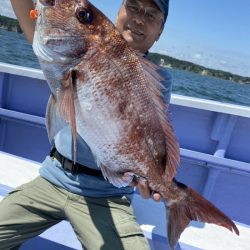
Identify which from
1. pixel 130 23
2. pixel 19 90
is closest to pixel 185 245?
pixel 130 23

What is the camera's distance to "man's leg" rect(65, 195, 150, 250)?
7.82 feet

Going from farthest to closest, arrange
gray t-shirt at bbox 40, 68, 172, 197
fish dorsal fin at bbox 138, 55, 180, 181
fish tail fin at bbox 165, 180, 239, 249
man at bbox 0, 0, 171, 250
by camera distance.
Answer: gray t-shirt at bbox 40, 68, 172, 197
man at bbox 0, 0, 171, 250
fish tail fin at bbox 165, 180, 239, 249
fish dorsal fin at bbox 138, 55, 180, 181

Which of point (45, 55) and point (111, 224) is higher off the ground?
point (45, 55)

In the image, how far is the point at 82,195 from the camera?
2.62m

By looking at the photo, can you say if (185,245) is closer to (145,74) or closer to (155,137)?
(155,137)

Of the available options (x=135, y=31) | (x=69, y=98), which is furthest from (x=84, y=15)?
(x=135, y=31)

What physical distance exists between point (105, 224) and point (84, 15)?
4.27 ft

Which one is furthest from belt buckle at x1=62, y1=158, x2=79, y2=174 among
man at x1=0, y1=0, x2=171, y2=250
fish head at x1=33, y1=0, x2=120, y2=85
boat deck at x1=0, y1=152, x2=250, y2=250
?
fish head at x1=33, y1=0, x2=120, y2=85

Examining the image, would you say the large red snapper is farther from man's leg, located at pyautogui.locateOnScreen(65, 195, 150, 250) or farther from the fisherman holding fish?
man's leg, located at pyautogui.locateOnScreen(65, 195, 150, 250)

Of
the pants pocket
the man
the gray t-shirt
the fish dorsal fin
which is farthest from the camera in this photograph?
the gray t-shirt

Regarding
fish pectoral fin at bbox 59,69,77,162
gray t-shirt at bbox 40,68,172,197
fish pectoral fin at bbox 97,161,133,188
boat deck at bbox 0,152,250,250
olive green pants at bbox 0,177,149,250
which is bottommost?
boat deck at bbox 0,152,250,250

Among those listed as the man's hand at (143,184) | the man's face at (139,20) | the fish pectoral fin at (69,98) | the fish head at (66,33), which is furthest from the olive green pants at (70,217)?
the man's face at (139,20)

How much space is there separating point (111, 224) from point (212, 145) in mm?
1987

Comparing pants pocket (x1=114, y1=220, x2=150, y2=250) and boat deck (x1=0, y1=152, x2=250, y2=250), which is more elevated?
pants pocket (x1=114, y1=220, x2=150, y2=250)
